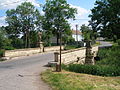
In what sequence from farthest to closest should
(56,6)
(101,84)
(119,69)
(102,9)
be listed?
(56,6) < (102,9) < (119,69) < (101,84)

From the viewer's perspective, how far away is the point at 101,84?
Answer: 367 inches

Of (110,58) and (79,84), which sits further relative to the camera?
(110,58)

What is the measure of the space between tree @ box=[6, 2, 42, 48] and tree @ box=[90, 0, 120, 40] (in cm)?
1848

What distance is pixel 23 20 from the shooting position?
57.2 m

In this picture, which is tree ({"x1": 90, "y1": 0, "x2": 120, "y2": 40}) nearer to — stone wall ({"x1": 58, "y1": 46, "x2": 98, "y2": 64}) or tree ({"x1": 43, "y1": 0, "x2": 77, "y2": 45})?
tree ({"x1": 43, "y1": 0, "x2": 77, "y2": 45})

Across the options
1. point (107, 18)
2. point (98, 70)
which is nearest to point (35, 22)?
point (107, 18)

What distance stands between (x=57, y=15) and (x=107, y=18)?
1586cm

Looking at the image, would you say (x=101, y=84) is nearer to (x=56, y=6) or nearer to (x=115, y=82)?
(x=115, y=82)

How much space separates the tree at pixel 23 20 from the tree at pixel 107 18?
60.6ft

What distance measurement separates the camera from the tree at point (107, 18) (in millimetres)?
40688

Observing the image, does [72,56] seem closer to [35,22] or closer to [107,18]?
[107,18]

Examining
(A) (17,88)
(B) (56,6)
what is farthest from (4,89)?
(B) (56,6)

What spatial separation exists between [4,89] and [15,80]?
1768 millimetres

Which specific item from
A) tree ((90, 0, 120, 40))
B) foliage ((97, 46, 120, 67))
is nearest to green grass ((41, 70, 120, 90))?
foliage ((97, 46, 120, 67))
